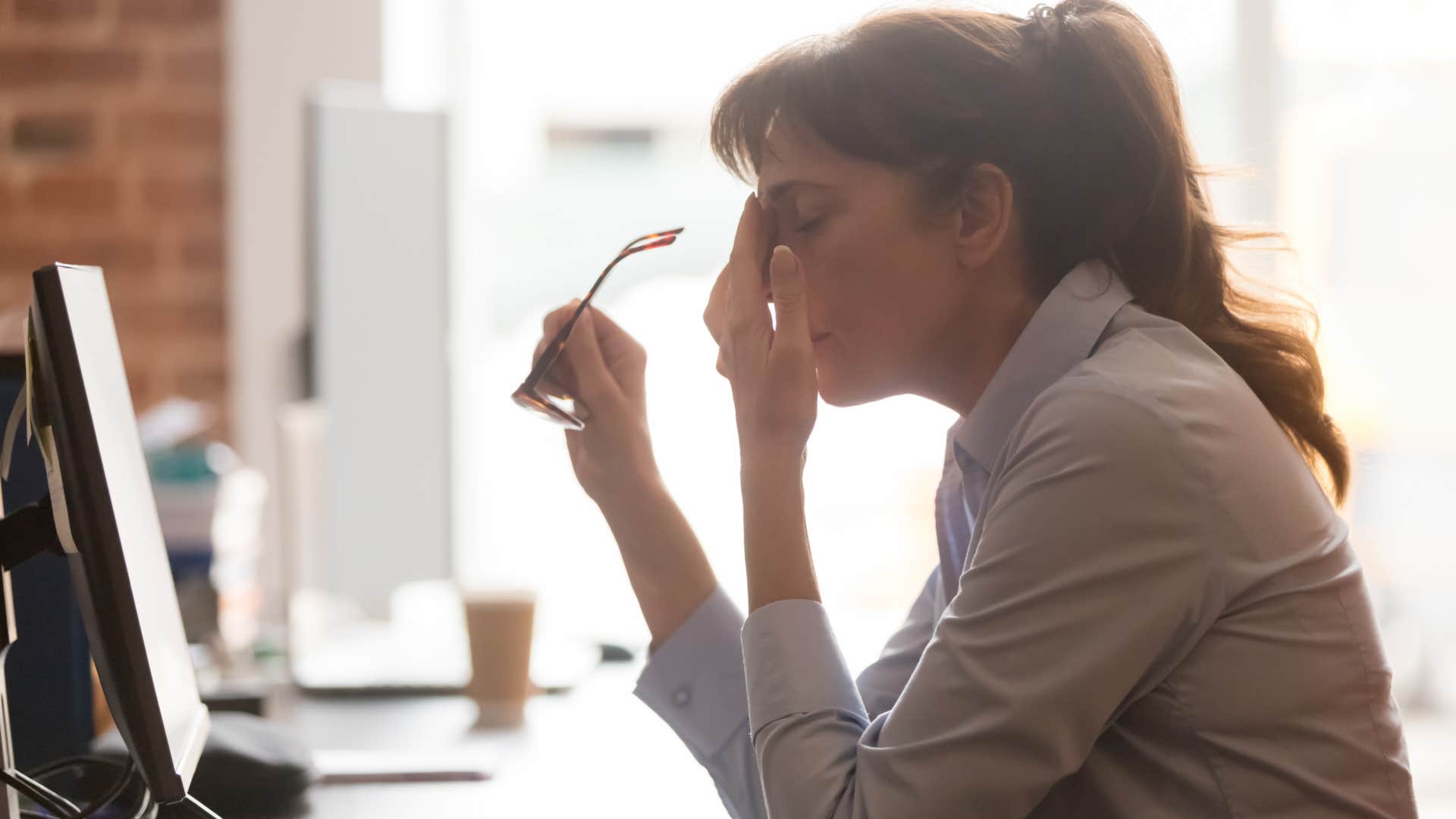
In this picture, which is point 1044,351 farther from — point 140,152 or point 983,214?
point 140,152

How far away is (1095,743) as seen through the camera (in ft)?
2.72

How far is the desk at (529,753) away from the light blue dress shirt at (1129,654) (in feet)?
0.95

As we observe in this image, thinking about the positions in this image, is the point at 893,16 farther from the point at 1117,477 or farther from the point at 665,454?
the point at 665,454

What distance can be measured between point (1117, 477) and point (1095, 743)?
170 millimetres

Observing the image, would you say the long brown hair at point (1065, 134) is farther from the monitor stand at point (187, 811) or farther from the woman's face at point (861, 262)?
the monitor stand at point (187, 811)

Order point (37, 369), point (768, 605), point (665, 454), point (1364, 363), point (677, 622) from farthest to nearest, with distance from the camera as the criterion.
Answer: point (665, 454)
point (1364, 363)
point (677, 622)
point (768, 605)
point (37, 369)

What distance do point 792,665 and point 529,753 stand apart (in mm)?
486

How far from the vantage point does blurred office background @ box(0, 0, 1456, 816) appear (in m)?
2.54

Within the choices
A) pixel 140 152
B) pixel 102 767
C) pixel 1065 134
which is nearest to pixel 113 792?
pixel 102 767

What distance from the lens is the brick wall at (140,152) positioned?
2660 mm

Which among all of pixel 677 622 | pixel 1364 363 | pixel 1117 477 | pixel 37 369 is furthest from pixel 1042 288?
pixel 1364 363

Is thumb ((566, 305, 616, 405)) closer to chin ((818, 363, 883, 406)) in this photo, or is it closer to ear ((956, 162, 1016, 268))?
chin ((818, 363, 883, 406))

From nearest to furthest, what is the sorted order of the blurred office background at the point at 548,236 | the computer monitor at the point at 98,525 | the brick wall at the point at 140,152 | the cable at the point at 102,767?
the computer monitor at the point at 98,525, the cable at the point at 102,767, the blurred office background at the point at 548,236, the brick wall at the point at 140,152

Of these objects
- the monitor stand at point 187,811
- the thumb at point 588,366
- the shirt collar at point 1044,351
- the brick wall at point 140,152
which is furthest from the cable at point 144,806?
the brick wall at point 140,152
